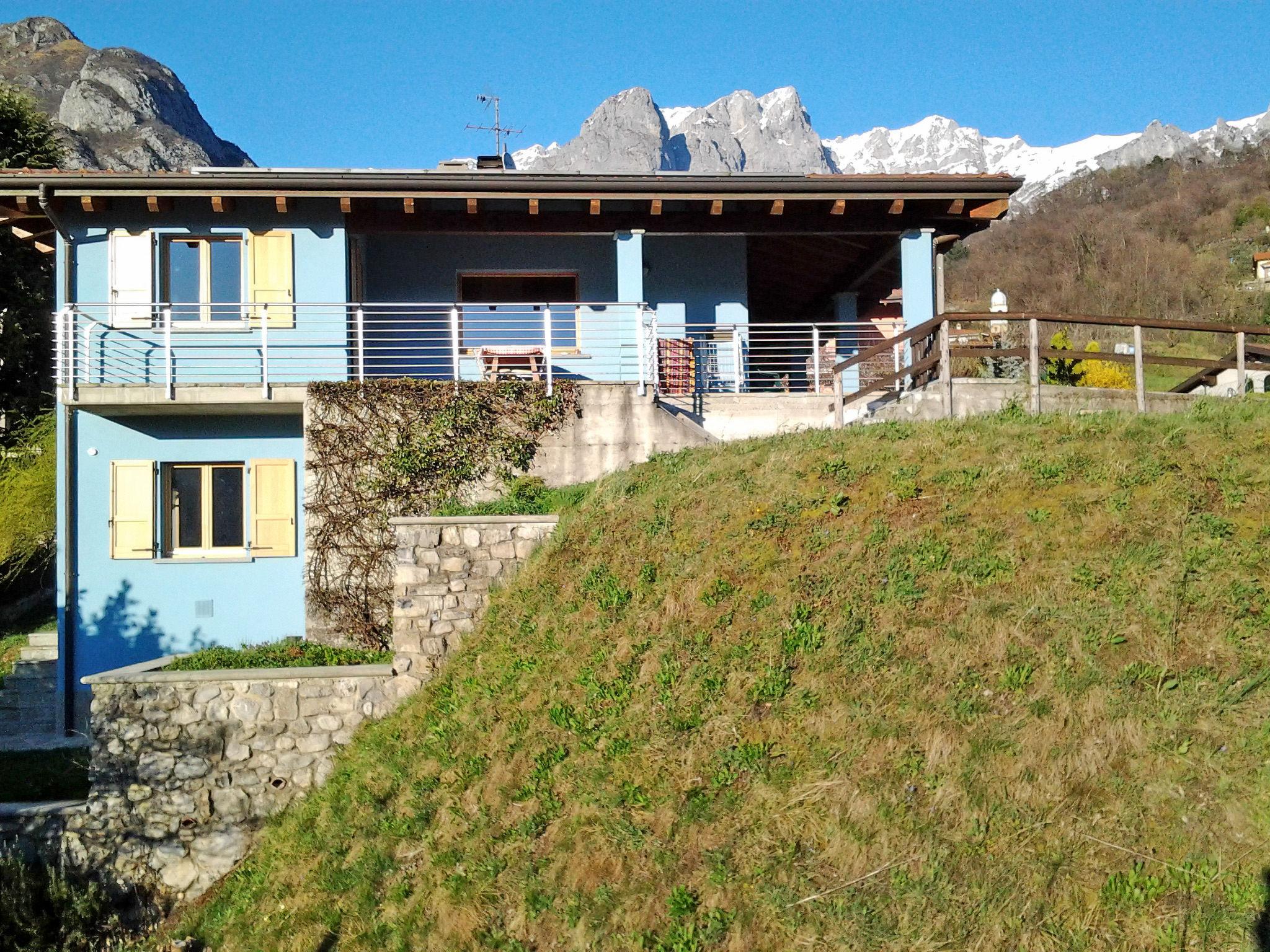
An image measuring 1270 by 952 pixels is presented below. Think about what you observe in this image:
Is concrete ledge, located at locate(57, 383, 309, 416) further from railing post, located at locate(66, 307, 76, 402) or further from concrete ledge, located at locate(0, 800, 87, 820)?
concrete ledge, located at locate(0, 800, 87, 820)

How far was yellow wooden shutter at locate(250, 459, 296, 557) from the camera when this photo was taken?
11961mm

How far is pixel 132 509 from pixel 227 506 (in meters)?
1.07

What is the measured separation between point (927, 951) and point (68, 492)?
36.7 feet

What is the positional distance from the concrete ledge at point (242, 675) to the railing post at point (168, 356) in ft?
11.7

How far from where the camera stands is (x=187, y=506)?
1230 centimetres

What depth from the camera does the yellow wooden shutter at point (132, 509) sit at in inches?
466

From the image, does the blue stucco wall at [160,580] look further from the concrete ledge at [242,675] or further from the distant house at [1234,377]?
the distant house at [1234,377]

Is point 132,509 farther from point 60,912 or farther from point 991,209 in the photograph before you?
point 991,209

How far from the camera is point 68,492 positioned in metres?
11.9

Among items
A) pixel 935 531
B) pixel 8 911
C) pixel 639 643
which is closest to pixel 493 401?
pixel 639 643

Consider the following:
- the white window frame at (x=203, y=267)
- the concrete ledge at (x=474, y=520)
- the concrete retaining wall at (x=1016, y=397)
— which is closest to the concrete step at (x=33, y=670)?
the white window frame at (x=203, y=267)

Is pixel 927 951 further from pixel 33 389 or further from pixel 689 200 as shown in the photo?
pixel 33 389

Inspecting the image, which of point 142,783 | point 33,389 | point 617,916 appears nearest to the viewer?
point 617,916

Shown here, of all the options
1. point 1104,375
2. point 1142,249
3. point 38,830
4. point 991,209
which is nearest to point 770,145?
point 1142,249
